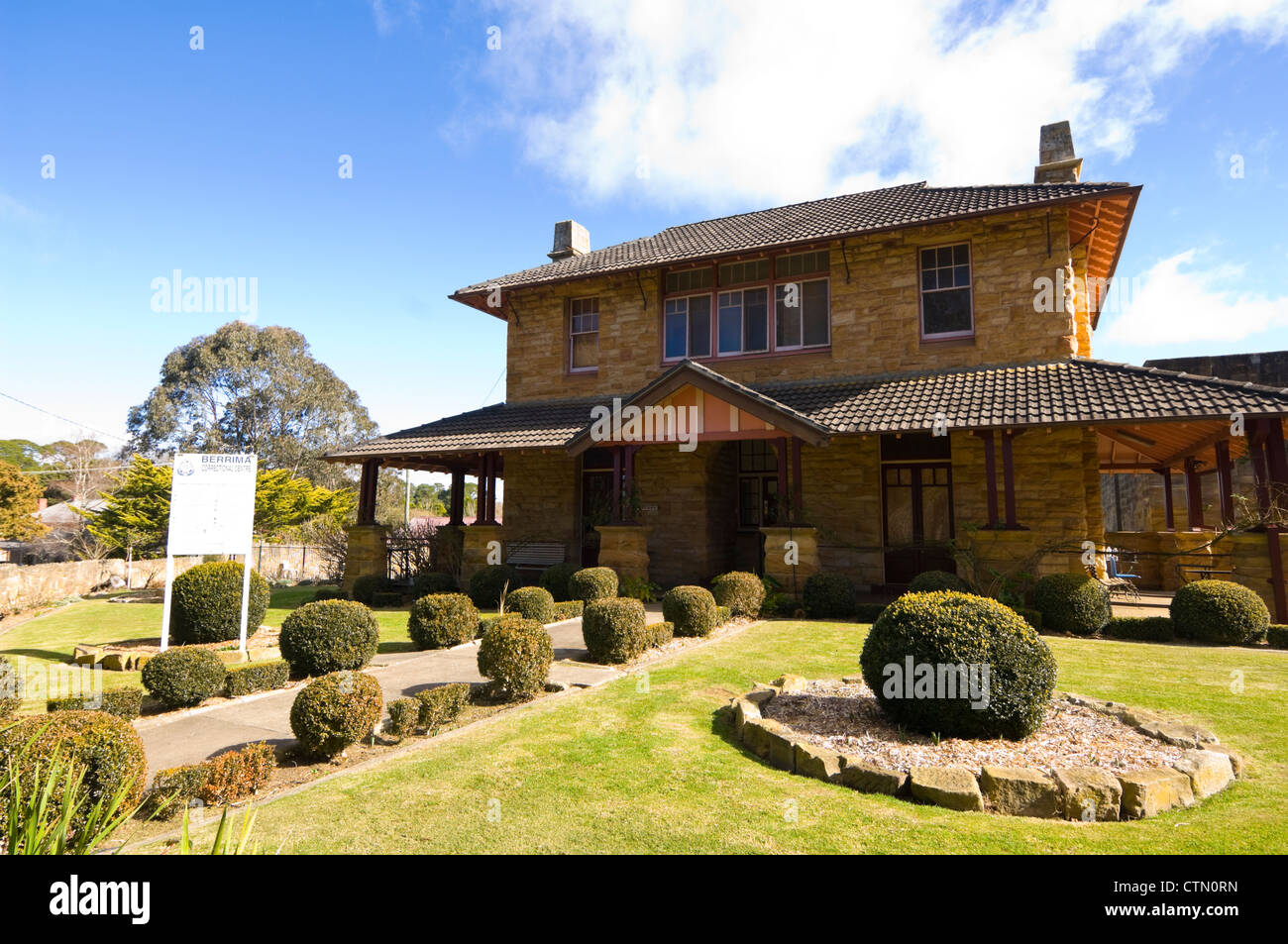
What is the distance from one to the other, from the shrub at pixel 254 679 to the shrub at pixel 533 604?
3.77 meters

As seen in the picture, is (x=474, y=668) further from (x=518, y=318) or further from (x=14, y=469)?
(x=14, y=469)

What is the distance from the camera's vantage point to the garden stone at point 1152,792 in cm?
385

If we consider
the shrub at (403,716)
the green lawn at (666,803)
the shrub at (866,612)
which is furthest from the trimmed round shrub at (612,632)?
the shrub at (866,612)

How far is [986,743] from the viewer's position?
4.83 meters

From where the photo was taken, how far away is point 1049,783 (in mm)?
3924

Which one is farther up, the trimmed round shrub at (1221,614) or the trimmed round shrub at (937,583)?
the trimmed round shrub at (937,583)

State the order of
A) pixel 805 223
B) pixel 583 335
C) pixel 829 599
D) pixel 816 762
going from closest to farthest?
pixel 816 762, pixel 829 599, pixel 805 223, pixel 583 335

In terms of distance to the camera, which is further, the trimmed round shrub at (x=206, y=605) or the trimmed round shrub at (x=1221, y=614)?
the trimmed round shrub at (x=206, y=605)

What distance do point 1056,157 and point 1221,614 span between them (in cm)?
1090

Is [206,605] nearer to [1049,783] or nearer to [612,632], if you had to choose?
[612,632]

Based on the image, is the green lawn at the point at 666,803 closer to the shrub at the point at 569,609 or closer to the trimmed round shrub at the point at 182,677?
the trimmed round shrub at the point at 182,677

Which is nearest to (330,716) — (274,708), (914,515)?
(274,708)

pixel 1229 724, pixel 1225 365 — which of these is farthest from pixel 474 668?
pixel 1225 365

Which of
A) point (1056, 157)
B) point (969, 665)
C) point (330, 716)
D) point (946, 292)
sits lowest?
point (330, 716)
